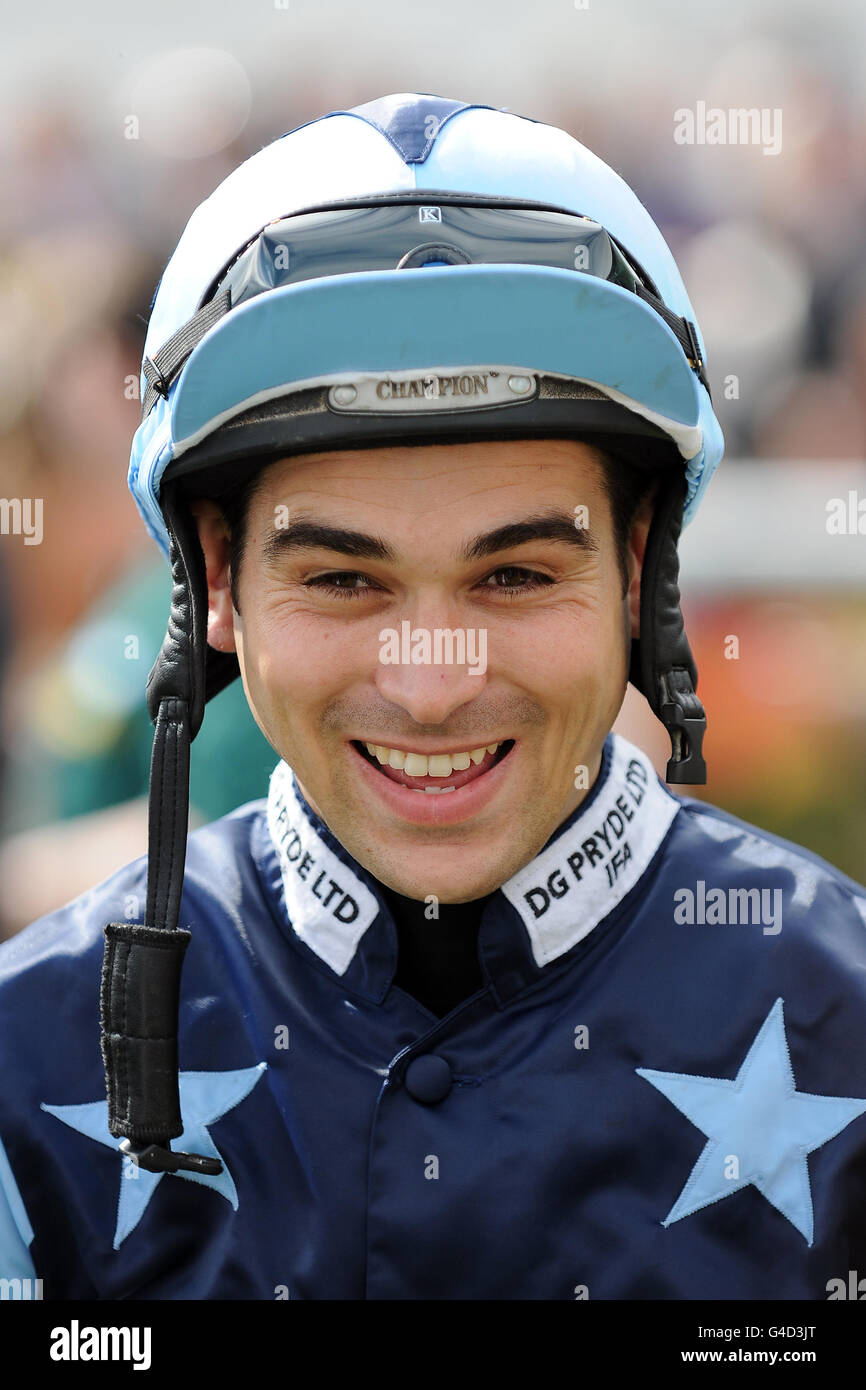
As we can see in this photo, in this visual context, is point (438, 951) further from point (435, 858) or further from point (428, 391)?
point (428, 391)

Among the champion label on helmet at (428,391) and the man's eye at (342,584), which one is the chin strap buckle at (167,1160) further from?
the champion label on helmet at (428,391)

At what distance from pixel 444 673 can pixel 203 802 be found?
5.77 feet

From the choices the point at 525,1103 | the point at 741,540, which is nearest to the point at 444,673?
the point at 525,1103

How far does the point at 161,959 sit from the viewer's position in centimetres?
195

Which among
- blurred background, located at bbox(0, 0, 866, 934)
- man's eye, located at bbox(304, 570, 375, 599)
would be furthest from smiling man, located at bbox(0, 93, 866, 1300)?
blurred background, located at bbox(0, 0, 866, 934)

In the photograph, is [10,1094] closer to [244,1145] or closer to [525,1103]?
[244,1145]

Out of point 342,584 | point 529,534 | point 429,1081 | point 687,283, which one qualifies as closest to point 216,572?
point 342,584

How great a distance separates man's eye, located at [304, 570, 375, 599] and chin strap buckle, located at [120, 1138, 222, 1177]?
2.50ft

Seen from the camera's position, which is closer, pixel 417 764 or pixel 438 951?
pixel 417 764

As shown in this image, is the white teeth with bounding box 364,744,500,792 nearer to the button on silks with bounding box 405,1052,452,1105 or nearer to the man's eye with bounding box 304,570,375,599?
the man's eye with bounding box 304,570,375,599

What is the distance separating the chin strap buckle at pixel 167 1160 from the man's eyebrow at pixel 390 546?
80 cm

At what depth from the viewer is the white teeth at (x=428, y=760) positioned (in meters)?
1.94

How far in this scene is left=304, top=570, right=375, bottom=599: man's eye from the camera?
76.1 inches

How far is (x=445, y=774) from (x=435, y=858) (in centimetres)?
11
